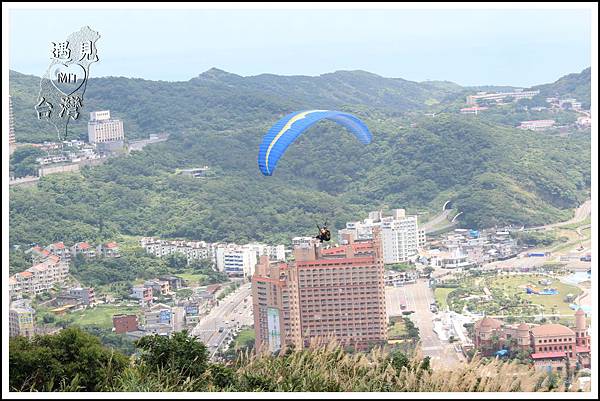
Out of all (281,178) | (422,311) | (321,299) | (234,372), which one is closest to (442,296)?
(422,311)

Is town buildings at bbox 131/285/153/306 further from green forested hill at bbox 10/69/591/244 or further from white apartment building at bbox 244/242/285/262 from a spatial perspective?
green forested hill at bbox 10/69/591/244

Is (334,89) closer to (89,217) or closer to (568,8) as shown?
(568,8)

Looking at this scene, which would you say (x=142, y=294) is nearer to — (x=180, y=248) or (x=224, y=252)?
(x=224, y=252)

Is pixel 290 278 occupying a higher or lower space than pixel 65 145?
lower

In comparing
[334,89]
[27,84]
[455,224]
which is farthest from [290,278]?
[334,89]

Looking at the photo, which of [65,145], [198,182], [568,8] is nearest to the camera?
[198,182]
